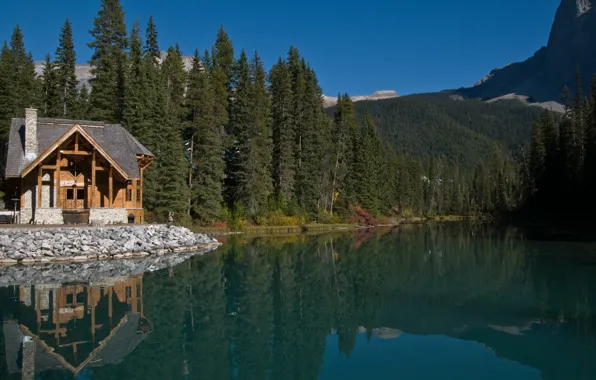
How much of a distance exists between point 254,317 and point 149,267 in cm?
1105

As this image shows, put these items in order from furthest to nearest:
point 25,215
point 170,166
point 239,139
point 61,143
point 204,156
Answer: point 239,139 < point 204,156 < point 170,166 < point 25,215 < point 61,143

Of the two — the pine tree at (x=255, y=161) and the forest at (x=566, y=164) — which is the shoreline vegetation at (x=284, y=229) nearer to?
the pine tree at (x=255, y=161)

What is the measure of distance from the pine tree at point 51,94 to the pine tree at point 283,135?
2236 cm

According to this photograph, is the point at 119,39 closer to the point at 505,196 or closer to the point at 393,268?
the point at 393,268

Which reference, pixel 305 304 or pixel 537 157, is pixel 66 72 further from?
pixel 537 157

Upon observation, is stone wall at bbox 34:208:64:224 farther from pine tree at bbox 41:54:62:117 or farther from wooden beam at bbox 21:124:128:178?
pine tree at bbox 41:54:62:117

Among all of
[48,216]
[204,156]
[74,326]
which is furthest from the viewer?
[204,156]

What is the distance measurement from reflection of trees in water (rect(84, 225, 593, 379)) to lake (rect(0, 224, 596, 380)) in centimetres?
7

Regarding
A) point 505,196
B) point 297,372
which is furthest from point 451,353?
point 505,196

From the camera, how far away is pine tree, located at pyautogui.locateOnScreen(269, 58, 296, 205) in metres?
54.4

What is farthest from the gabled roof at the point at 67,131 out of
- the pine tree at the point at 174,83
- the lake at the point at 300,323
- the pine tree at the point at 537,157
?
the pine tree at the point at 537,157

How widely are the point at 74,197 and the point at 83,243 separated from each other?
27.6ft

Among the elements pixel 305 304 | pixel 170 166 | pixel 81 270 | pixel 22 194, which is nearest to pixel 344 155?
pixel 170 166

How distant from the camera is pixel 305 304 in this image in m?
17.3
